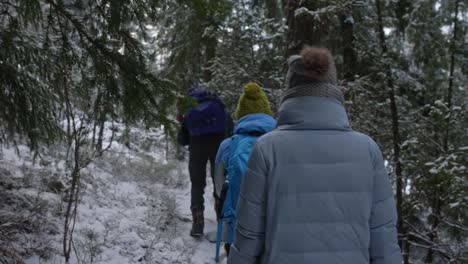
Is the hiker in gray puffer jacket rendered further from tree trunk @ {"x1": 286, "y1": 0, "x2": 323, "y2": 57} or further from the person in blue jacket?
tree trunk @ {"x1": 286, "y1": 0, "x2": 323, "y2": 57}

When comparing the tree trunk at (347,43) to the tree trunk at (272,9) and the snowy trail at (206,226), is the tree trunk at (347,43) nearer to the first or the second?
the tree trunk at (272,9)

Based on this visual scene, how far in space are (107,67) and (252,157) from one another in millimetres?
2116

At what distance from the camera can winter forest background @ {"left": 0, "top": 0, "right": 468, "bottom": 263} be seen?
3867 mm

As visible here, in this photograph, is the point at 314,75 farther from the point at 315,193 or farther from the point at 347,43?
the point at 347,43

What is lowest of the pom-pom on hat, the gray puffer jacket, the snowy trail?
the snowy trail

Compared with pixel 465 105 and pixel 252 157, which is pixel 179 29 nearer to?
pixel 465 105

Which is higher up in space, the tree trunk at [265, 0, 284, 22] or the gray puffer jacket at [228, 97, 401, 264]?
the tree trunk at [265, 0, 284, 22]

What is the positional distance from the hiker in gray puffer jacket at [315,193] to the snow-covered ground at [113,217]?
2.54 meters

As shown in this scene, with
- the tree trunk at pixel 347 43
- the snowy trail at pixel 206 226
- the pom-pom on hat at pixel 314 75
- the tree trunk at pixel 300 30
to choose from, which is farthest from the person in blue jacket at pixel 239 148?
the tree trunk at pixel 347 43

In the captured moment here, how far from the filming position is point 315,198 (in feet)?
6.73

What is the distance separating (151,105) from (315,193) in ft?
7.32

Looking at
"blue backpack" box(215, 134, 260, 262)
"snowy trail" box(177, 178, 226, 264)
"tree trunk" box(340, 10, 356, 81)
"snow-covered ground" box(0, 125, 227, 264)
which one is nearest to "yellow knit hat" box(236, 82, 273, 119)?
"blue backpack" box(215, 134, 260, 262)

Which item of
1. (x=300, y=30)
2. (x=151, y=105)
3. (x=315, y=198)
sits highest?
(x=300, y=30)

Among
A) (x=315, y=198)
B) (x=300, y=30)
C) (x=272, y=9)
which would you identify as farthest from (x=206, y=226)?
(x=272, y=9)
